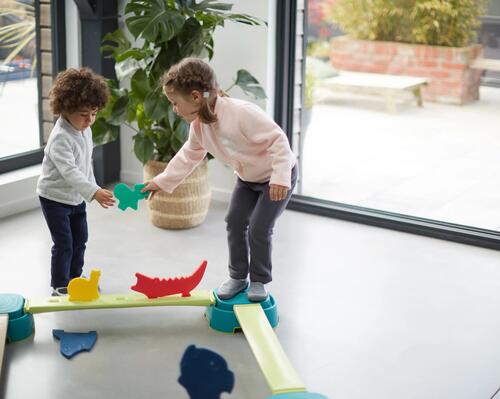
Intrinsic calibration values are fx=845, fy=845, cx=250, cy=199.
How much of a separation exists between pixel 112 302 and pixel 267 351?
1.99 feet

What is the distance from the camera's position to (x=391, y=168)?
421cm

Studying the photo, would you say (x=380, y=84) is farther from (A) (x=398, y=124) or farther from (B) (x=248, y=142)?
(B) (x=248, y=142)

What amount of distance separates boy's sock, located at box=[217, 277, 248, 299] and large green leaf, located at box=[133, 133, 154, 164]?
1082 millimetres

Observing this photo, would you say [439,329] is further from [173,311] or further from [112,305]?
[112,305]

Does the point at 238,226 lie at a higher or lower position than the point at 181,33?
lower

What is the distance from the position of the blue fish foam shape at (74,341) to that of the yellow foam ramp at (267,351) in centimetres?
48

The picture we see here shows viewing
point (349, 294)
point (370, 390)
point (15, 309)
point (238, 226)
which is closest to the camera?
point (370, 390)

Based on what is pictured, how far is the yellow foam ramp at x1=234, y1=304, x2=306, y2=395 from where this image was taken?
7.59ft

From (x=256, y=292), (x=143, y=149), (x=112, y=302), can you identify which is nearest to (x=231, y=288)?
(x=256, y=292)

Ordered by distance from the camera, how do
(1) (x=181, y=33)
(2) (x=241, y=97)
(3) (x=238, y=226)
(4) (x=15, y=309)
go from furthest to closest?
(2) (x=241, y=97) → (1) (x=181, y=33) → (3) (x=238, y=226) → (4) (x=15, y=309)

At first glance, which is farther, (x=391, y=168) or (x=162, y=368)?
(x=391, y=168)

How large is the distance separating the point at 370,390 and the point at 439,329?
1.76 feet

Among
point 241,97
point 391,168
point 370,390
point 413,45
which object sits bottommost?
point 370,390

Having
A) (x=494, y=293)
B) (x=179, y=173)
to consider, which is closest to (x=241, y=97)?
(x=179, y=173)
